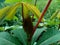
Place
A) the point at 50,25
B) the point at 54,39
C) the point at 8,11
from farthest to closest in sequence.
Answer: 1. the point at 50,25
2. the point at 54,39
3. the point at 8,11

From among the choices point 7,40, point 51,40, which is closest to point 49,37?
point 51,40

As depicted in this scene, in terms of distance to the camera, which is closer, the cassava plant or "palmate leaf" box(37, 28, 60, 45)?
the cassava plant

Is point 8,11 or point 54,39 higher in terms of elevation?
point 8,11

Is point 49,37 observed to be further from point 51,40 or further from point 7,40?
point 7,40

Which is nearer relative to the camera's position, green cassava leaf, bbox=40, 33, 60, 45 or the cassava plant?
the cassava plant

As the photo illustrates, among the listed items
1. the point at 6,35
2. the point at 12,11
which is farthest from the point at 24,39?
the point at 12,11

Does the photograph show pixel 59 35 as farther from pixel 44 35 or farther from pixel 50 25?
pixel 50 25

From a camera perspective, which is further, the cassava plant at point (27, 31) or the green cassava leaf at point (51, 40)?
the green cassava leaf at point (51, 40)

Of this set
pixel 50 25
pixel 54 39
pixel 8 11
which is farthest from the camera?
pixel 50 25
